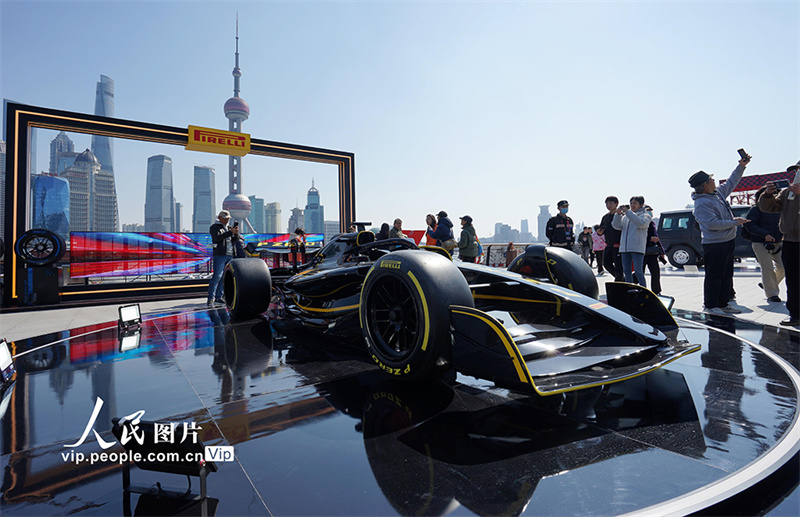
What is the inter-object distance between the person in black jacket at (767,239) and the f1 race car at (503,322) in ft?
12.1

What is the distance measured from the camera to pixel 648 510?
125cm

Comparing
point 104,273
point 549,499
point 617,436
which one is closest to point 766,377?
point 617,436

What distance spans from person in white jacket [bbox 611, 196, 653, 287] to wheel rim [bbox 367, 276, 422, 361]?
14.0ft

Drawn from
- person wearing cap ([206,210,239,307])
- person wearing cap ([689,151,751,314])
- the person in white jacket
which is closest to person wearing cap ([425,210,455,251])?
the person in white jacket

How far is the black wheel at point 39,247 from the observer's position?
7.21 metres

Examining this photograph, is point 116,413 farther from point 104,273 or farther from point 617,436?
point 104,273

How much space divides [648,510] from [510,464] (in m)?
0.45

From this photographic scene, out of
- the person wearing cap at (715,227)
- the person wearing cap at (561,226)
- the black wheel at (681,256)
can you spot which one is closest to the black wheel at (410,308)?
the person wearing cap at (715,227)

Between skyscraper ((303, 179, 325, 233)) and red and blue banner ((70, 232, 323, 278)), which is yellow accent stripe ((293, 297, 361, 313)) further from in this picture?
skyscraper ((303, 179, 325, 233))

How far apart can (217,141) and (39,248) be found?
14.0 feet

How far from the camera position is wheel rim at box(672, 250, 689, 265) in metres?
13.7

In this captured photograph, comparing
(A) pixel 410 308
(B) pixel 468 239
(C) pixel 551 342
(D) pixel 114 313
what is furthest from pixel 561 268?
(D) pixel 114 313

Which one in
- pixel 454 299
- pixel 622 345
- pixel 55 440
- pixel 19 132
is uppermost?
pixel 19 132

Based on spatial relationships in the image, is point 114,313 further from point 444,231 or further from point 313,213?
point 313,213
